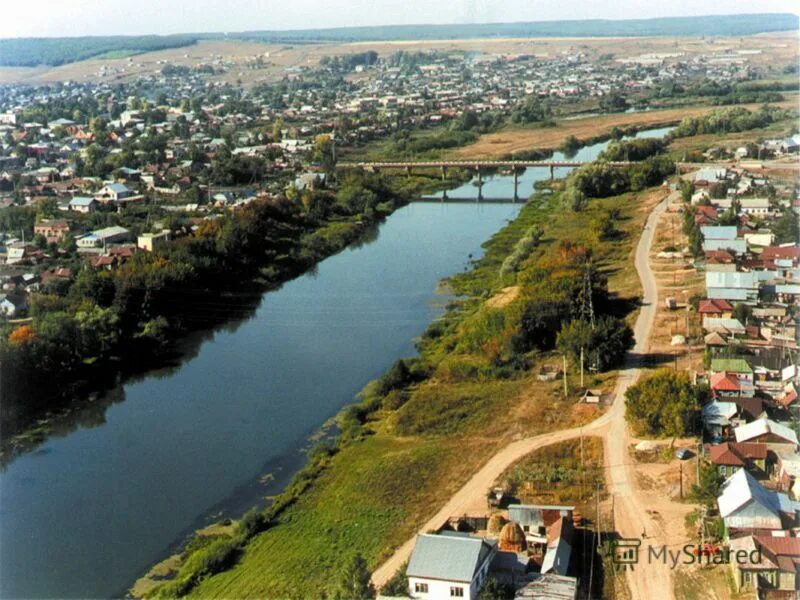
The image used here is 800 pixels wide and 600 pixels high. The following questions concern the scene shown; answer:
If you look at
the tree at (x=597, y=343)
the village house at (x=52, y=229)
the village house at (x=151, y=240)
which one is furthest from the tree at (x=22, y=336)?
the village house at (x=52, y=229)

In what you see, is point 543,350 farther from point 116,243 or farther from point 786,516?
point 116,243

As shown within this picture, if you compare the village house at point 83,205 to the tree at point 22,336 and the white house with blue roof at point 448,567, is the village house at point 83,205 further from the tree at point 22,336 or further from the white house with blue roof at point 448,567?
the white house with blue roof at point 448,567

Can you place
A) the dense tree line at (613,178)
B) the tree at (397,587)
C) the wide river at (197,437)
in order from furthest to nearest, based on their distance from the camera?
the dense tree line at (613,178) < the wide river at (197,437) < the tree at (397,587)

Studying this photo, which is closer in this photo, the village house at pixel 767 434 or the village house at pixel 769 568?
the village house at pixel 769 568

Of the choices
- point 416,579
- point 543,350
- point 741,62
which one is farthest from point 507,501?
point 741,62

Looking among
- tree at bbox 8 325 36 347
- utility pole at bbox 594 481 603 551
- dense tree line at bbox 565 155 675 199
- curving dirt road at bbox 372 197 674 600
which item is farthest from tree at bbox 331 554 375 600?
dense tree line at bbox 565 155 675 199

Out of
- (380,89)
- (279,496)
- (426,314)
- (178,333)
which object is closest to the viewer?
(279,496)
